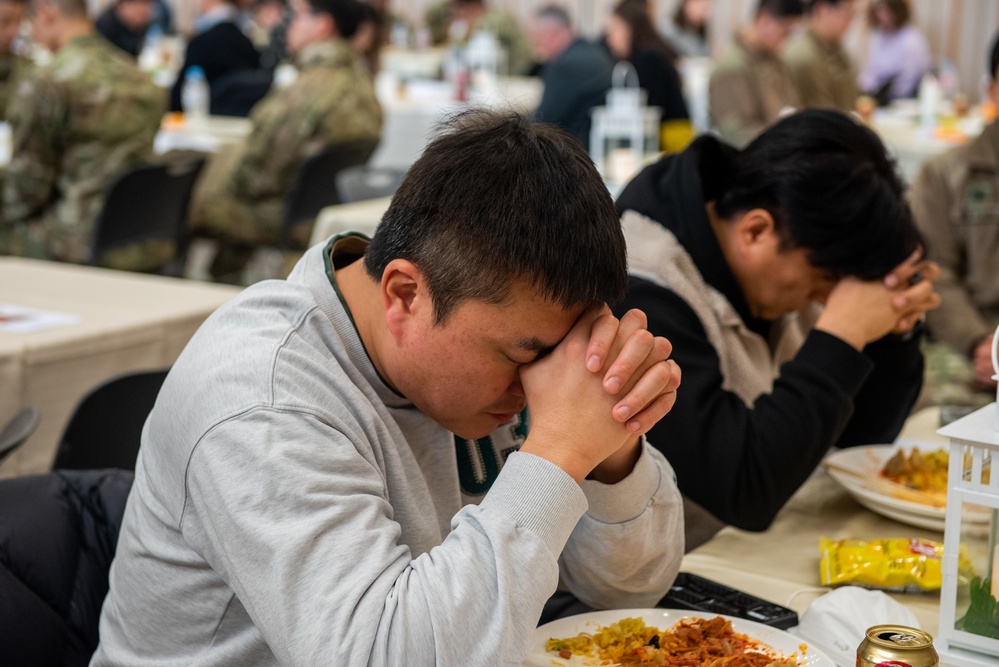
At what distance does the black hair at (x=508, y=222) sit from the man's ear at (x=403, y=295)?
0.04 ft

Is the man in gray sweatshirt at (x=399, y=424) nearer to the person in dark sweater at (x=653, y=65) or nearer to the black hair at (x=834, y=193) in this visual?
the black hair at (x=834, y=193)

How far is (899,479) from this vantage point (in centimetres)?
161

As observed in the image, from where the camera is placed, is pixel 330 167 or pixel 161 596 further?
pixel 330 167

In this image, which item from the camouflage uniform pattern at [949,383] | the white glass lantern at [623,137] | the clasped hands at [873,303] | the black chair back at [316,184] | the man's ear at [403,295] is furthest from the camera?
the black chair back at [316,184]

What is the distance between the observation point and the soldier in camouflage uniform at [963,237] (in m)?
2.75

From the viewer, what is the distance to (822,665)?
41.5 inches

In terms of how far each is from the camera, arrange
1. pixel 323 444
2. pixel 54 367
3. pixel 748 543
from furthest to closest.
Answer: pixel 54 367 < pixel 748 543 < pixel 323 444

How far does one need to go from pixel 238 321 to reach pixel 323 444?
0.16 metres

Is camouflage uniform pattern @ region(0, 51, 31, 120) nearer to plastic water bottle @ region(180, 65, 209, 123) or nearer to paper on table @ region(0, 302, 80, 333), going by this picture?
plastic water bottle @ region(180, 65, 209, 123)

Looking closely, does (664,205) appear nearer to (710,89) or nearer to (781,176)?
(781,176)

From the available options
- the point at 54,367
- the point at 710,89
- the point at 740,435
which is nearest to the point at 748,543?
the point at 740,435

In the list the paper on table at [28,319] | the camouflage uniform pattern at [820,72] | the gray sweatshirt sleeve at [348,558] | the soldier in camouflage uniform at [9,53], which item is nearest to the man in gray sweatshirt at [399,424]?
the gray sweatshirt sleeve at [348,558]

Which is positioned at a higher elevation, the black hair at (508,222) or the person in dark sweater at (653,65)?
the black hair at (508,222)

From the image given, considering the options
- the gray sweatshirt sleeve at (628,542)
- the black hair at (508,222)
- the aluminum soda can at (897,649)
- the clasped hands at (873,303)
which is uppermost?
the black hair at (508,222)
